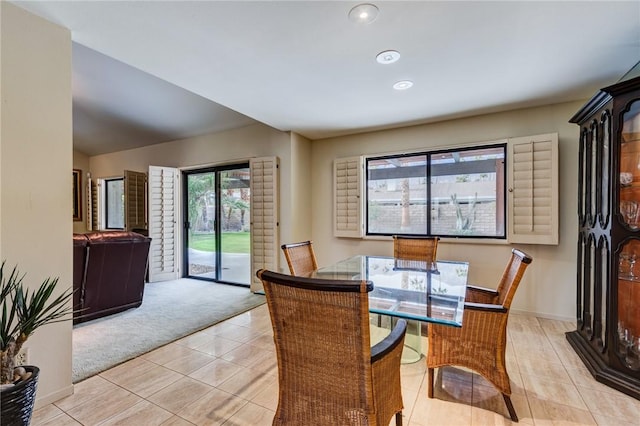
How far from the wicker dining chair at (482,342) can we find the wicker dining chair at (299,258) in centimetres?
123

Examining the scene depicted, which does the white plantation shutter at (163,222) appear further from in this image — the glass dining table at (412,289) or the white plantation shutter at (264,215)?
the glass dining table at (412,289)

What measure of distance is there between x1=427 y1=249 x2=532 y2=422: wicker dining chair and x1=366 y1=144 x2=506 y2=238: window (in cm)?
174

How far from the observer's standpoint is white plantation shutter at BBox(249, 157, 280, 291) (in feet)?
14.0

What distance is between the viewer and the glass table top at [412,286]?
5.08 feet

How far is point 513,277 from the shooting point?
1.78 meters

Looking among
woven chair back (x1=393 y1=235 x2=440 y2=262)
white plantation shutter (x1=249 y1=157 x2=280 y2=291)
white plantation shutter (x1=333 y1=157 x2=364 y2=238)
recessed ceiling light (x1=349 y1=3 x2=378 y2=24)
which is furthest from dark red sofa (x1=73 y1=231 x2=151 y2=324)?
recessed ceiling light (x1=349 y1=3 x2=378 y2=24)

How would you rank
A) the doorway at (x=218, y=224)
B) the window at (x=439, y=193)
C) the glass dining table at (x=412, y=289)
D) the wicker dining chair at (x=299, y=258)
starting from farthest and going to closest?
the doorway at (x=218, y=224), the window at (x=439, y=193), the wicker dining chair at (x=299, y=258), the glass dining table at (x=412, y=289)

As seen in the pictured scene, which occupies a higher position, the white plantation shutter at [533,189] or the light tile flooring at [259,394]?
the white plantation shutter at [533,189]

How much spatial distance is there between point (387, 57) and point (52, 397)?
320 centimetres

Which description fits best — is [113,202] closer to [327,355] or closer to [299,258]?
[299,258]

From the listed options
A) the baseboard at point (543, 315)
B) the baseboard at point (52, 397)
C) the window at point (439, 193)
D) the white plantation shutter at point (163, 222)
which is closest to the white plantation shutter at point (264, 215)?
the window at point (439, 193)

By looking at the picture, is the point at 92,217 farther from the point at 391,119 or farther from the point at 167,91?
the point at 391,119

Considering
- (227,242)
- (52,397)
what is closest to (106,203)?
(227,242)

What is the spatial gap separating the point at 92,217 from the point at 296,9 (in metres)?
6.93
